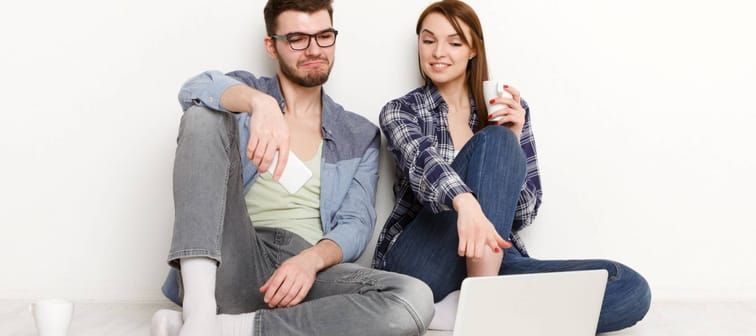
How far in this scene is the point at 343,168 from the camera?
229cm

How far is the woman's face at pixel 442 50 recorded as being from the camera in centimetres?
239

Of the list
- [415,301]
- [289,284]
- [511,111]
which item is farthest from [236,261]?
[511,111]

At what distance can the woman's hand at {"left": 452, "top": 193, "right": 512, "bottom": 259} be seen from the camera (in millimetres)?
1805

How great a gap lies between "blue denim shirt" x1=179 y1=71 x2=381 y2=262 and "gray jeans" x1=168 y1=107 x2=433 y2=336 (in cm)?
19

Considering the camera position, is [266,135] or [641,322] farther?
[641,322]

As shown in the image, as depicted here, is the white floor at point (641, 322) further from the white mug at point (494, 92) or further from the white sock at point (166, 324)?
→ the white mug at point (494, 92)

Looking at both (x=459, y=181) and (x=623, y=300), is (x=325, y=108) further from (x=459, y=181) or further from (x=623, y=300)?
(x=623, y=300)

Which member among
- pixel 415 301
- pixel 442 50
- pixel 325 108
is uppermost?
pixel 442 50

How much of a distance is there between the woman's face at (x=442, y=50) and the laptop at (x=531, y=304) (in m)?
0.91

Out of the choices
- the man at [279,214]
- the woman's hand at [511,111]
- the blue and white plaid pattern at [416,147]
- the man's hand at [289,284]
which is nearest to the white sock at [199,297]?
the man at [279,214]

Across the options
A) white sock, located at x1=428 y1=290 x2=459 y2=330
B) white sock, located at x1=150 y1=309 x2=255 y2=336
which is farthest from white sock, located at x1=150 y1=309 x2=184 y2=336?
white sock, located at x1=428 y1=290 x2=459 y2=330

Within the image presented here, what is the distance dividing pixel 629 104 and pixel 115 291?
70.6 inches

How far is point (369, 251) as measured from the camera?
2645 mm

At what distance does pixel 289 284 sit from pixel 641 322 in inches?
43.3
